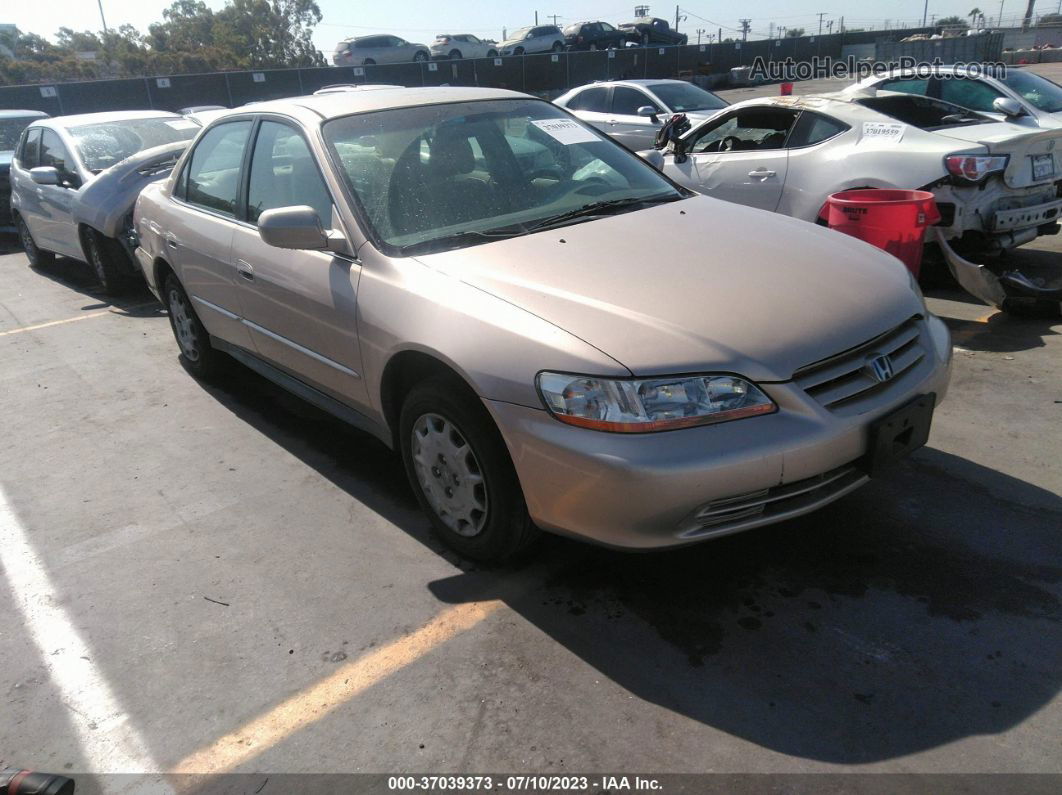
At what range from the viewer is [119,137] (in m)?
8.48

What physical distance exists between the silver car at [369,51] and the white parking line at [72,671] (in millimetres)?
35394

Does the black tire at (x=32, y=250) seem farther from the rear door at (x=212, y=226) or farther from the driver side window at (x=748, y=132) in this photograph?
the driver side window at (x=748, y=132)

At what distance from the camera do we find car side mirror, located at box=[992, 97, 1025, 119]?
295 inches

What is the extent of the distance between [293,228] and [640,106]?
939 centimetres

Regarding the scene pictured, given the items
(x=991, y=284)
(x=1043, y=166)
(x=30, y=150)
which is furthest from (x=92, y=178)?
(x=1043, y=166)

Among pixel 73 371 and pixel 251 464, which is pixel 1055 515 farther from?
pixel 73 371

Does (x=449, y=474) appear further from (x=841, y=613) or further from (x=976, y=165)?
(x=976, y=165)

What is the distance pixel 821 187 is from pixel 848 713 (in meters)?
5.02

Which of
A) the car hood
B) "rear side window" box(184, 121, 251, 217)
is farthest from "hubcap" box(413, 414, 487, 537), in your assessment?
"rear side window" box(184, 121, 251, 217)

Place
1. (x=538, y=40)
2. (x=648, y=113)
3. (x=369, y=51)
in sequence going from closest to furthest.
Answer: (x=648, y=113)
(x=369, y=51)
(x=538, y=40)

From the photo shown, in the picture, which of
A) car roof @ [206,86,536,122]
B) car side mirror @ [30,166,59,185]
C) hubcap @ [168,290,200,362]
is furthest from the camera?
car side mirror @ [30,166,59,185]

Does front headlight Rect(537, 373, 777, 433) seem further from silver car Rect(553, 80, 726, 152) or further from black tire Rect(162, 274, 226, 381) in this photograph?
silver car Rect(553, 80, 726, 152)

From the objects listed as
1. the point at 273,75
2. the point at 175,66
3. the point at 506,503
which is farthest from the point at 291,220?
the point at 175,66

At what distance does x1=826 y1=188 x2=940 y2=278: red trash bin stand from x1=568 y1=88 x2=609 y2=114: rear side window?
23.9 feet
